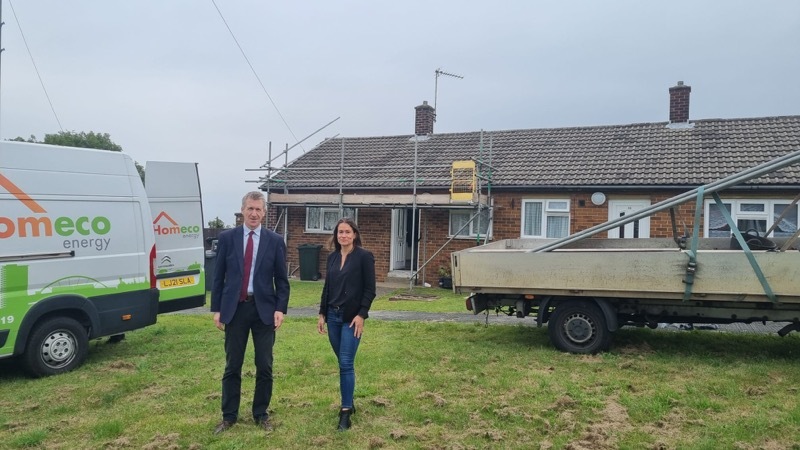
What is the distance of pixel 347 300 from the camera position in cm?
462

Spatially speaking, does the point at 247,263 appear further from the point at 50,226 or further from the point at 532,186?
the point at 532,186

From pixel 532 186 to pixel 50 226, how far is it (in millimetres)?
Answer: 11340

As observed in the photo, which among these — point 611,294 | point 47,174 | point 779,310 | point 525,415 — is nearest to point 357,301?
point 525,415

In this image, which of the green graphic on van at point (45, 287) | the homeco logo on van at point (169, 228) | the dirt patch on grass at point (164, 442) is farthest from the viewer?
the homeco logo on van at point (169, 228)

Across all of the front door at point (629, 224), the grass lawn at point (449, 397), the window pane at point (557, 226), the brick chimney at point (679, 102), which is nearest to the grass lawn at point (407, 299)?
the window pane at point (557, 226)

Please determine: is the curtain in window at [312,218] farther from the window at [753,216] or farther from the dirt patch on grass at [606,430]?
the dirt patch on grass at [606,430]

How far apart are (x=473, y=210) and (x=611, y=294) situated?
8.89 m

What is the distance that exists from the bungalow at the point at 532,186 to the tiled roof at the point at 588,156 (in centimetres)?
4

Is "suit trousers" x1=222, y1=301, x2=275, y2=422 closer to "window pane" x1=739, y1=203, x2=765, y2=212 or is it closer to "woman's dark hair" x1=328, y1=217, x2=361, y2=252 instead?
"woman's dark hair" x1=328, y1=217, x2=361, y2=252

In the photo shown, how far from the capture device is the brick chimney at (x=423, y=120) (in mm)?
20359

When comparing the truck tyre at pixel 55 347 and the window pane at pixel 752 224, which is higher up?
the window pane at pixel 752 224

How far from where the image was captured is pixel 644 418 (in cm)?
486

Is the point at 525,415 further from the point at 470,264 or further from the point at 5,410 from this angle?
the point at 5,410

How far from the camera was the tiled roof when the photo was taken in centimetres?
1429
